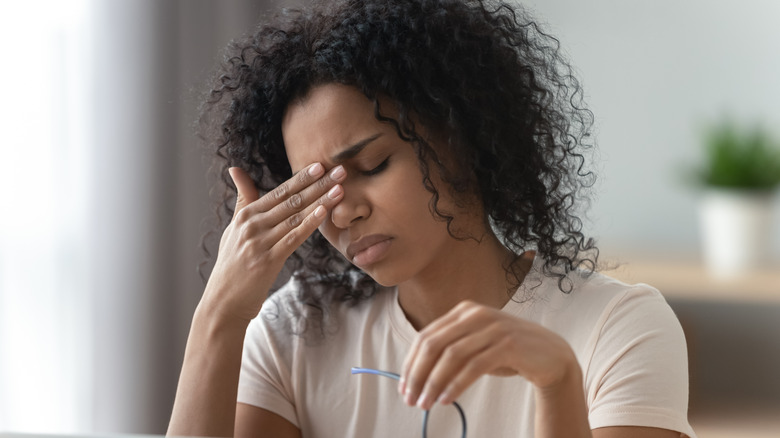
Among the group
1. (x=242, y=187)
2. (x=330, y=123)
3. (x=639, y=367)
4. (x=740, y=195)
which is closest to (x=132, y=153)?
(x=242, y=187)

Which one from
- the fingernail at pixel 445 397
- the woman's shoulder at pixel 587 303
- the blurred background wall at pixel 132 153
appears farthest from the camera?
the blurred background wall at pixel 132 153

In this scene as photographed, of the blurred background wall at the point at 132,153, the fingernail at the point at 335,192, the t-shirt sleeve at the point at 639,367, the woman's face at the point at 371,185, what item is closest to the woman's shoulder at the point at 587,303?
the t-shirt sleeve at the point at 639,367

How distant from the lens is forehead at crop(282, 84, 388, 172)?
116cm

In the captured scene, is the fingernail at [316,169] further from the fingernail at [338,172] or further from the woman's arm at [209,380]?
the woman's arm at [209,380]

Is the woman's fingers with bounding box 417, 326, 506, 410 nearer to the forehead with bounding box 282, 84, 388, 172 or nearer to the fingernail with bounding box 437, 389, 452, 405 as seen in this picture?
the fingernail with bounding box 437, 389, 452, 405

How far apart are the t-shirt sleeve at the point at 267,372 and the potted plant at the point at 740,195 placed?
151 cm

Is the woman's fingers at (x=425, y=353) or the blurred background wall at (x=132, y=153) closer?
the woman's fingers at (x=425, y=353)

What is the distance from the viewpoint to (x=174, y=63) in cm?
214

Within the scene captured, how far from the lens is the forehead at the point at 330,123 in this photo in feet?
3.80

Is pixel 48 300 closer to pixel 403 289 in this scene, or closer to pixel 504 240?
pixel 403 289

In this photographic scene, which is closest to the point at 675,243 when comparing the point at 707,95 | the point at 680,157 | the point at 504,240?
the point at 680,157

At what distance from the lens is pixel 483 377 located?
1258mm

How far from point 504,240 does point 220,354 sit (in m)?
0.46

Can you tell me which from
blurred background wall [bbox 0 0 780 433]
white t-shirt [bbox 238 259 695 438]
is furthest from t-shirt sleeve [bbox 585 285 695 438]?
blurred background wall [bbox 0 0 780 433]
